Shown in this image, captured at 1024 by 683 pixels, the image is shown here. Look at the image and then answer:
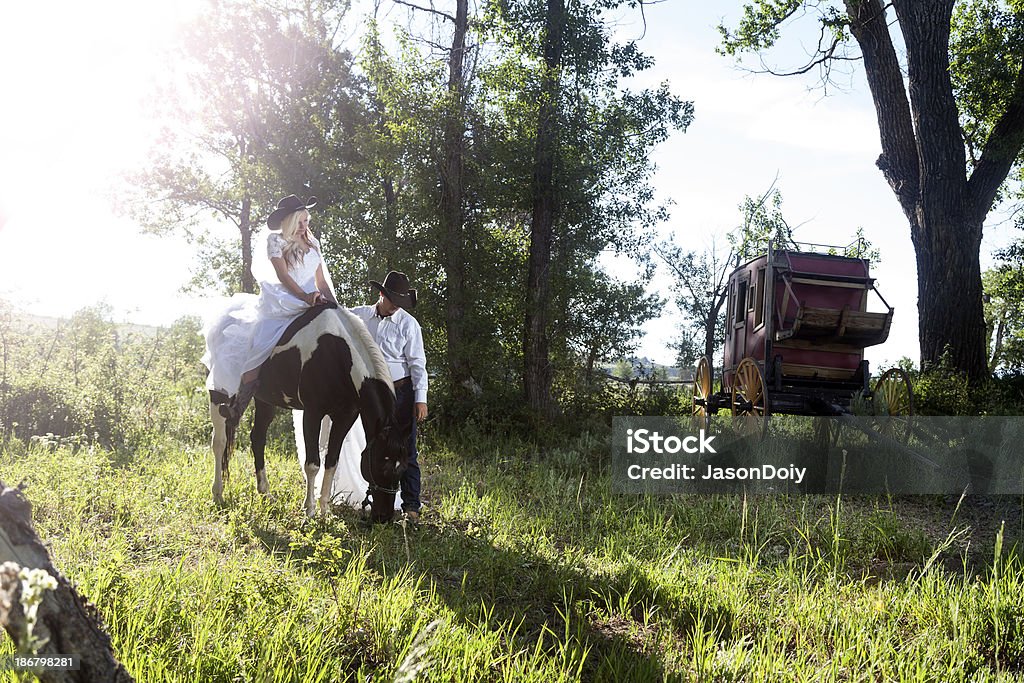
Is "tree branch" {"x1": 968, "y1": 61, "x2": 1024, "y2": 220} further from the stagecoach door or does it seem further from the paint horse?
the paint horse

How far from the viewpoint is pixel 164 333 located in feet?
69.2

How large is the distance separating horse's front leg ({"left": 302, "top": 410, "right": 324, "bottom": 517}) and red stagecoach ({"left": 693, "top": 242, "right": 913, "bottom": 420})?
5.64 metres

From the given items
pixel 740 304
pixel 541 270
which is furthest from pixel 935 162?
pixel 541 270

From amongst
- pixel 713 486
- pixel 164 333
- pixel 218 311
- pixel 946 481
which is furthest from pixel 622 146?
pixel 164 333

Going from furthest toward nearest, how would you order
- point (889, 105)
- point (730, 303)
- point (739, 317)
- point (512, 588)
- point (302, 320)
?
point (889, 105) < point (730, 303) < point (739, 317) < point (302, 320) < point (512, 588)

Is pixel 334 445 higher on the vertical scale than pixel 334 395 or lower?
lower

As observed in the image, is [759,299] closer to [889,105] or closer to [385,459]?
[889,105]

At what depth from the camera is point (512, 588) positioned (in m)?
4.71

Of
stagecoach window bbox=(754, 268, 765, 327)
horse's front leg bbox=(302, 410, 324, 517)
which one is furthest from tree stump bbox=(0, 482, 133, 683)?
stagecoach window bbox=(754, 268, 765, 327)

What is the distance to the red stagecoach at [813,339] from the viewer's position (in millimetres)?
9219

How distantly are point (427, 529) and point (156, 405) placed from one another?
24.1ft

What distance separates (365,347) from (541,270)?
722cm

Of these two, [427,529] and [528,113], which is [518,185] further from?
[427,529]

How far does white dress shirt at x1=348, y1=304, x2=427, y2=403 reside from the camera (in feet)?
21.0
